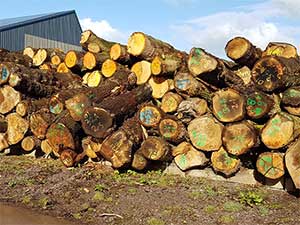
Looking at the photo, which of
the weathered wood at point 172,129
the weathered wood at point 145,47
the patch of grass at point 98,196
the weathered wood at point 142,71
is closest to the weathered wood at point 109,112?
the weathered wood at point 142,71

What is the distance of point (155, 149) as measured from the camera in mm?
6449

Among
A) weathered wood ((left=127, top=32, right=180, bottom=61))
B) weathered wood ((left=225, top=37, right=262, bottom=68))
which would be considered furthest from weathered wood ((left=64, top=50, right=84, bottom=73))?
weathered wood ((left=225, top=37, right=262, bottom=68))

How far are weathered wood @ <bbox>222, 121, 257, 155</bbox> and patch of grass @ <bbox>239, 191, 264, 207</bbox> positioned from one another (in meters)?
0.62

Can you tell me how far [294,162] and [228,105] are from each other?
125 centimetres

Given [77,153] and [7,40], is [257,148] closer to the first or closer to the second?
[77,153]

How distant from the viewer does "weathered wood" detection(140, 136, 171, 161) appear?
645cm

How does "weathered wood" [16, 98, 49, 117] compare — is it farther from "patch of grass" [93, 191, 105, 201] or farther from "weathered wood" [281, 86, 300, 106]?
"weathered wood" [281, 86, 300, 106]

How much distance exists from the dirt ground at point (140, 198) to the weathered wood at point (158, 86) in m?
1.40

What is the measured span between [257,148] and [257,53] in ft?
4.96

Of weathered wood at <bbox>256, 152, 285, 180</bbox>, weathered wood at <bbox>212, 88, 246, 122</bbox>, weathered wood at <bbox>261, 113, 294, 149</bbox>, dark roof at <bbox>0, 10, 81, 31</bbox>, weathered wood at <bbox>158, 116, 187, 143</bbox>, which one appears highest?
dark roof at <bbox>0, 10, 81, 31</bbox>

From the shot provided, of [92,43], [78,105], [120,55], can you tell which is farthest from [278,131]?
[92,43]

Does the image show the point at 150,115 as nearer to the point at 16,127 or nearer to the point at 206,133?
the point at 206,133

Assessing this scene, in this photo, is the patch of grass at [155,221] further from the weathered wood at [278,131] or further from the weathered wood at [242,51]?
the weathered wood at [242,51]

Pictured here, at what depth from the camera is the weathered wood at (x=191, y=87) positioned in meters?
6.45
